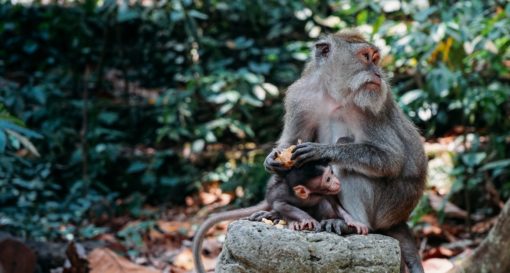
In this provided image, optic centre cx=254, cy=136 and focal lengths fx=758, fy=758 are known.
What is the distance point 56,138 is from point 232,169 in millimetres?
2112

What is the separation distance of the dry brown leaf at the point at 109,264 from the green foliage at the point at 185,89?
2.87ft

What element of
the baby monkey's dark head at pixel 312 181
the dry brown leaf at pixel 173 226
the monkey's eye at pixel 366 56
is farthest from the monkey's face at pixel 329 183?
the dry brown leaf at pixel 173 226

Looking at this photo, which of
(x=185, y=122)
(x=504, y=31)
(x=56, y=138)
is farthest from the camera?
(x=185, y=122)

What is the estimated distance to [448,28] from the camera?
22.1ft

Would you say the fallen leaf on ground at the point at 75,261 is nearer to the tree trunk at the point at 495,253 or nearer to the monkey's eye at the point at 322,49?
the monkey's eye at the point at 322,49

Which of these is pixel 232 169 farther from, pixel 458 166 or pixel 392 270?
pixel 392 270

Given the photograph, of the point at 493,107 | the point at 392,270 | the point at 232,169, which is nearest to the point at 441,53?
the point at 493,107

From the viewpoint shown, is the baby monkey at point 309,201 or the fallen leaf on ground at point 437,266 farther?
the fallen leaf on ground at point 437,266

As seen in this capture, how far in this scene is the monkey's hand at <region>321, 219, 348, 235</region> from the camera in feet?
13.5

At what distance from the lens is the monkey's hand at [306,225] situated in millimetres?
4113

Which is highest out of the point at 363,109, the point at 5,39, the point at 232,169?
the point at 363,109

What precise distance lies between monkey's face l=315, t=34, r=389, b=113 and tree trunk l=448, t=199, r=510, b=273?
117 centimetres

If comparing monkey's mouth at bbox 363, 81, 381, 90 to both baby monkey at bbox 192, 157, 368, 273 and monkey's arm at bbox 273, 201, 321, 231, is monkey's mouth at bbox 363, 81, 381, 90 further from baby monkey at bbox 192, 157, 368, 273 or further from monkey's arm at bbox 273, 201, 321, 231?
monkey's arm at bbox 273, 201, 321, 231

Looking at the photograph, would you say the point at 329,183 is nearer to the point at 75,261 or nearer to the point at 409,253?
the point at 409,253
